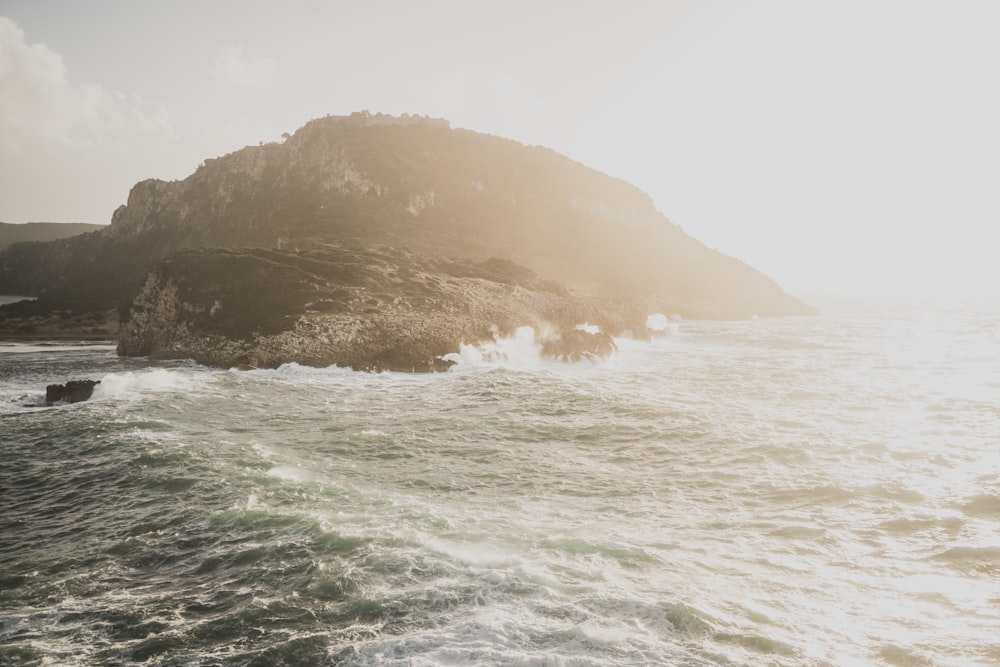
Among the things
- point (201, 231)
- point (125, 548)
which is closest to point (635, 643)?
point (125, 548)

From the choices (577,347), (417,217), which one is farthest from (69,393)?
(417,217)

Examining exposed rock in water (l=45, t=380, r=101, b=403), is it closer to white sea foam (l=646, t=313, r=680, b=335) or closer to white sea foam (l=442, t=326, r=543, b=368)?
white sea foam (l=442, t=326, r=543, b=368)

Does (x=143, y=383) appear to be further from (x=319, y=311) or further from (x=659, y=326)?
(x=659, y=326)

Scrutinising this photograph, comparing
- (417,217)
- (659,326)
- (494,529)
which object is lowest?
(494,529)

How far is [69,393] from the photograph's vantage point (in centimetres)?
2617

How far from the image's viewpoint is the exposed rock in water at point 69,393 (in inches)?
1024

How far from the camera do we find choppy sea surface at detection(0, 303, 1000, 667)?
9.16 meters

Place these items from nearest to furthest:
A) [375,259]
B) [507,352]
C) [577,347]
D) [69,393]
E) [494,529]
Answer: [494,529] → [69,393] → [507,352] → [577,347] → [375,259]

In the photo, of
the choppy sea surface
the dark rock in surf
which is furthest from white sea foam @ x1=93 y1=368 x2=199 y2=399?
the dark rock in surf

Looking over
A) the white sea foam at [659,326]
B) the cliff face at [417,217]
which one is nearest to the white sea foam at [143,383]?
the cliff face at [417,217]

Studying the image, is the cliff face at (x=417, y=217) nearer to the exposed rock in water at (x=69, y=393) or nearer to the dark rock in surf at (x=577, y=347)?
the dark rock in surf at (x=577, y=347)

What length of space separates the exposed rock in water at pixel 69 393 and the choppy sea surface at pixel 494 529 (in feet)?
2.12

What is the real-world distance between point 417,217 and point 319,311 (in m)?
60.8

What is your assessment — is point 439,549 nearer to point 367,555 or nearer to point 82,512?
point 367,555
